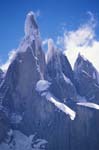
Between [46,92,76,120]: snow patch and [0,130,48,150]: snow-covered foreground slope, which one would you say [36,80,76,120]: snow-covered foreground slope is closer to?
[46,92,76,120]: snow patch

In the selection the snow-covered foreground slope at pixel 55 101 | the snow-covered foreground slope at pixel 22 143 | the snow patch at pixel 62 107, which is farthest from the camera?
the snow-covered foreground slope at pixel 55 101

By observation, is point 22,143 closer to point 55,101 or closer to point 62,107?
point 62,107

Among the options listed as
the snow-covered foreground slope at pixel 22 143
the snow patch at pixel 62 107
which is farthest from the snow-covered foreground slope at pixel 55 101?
the snow-covered foreground slope at pixel 22 143

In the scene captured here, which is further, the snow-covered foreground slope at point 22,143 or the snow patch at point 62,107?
the snow patch at point 62,107

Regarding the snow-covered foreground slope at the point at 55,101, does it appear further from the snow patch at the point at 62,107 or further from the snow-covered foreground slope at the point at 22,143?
the snow-covered foreground slope at the point at 22,143

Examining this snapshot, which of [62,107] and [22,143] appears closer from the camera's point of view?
[22,143]

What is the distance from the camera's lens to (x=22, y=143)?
189750mm

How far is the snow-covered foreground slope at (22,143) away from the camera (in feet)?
A: 613

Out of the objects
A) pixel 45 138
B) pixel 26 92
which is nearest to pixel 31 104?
pixel 26 92

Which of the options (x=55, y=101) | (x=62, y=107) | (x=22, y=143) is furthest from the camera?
(x=55, y=101)

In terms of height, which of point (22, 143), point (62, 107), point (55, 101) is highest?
point (55, 101)

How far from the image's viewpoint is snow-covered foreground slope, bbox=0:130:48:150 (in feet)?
613

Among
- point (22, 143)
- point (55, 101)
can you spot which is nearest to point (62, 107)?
point (55, 101)

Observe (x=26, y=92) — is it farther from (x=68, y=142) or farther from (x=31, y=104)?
(x=68, y=142)
